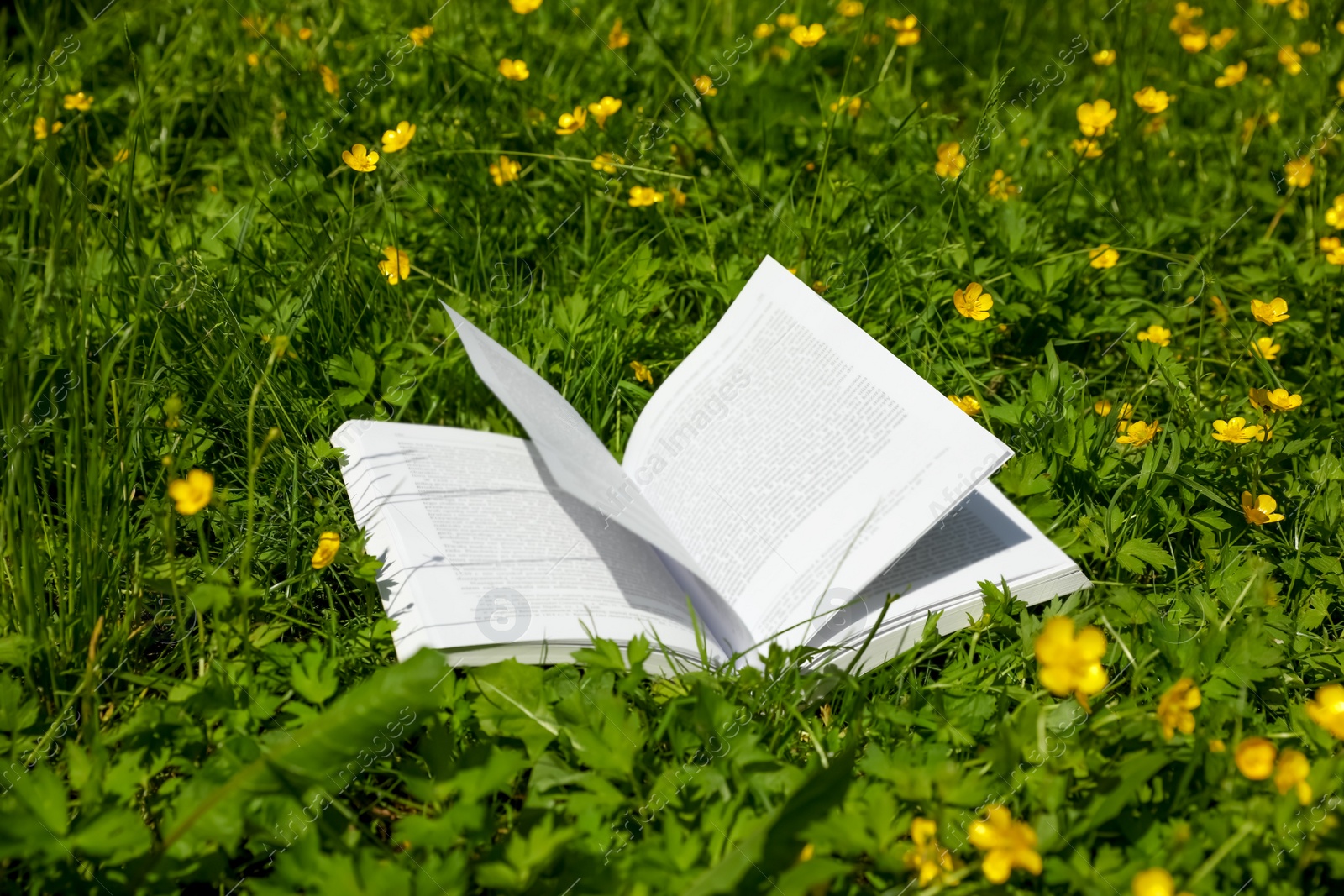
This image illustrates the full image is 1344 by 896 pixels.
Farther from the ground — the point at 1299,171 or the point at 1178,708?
the point at 1299,171

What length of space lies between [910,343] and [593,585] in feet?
3.23

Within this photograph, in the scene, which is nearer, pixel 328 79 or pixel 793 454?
pixel 793 454

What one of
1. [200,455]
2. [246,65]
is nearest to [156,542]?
[200,455]

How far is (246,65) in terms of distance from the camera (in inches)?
106

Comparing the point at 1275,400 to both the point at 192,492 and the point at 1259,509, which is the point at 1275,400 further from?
the point at 192,492

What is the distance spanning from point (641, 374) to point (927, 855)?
117 centimetres

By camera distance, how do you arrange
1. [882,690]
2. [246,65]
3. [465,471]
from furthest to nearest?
[246,65] < [465,471] < [882,690]

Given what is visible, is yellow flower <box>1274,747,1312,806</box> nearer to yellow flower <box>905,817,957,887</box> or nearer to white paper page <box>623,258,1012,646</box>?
yellow flower <box>905,817,957,887</box>

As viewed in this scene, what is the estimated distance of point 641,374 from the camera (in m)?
2.00

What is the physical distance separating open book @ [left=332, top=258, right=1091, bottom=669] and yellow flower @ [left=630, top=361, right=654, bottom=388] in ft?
0.81

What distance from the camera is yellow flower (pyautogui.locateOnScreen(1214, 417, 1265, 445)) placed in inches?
66.2

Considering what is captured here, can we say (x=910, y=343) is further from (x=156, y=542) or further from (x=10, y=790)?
(x=10, y=790)

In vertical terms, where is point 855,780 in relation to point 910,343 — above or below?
below

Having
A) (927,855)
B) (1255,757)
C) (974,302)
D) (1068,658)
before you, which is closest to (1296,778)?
(1255,757)
